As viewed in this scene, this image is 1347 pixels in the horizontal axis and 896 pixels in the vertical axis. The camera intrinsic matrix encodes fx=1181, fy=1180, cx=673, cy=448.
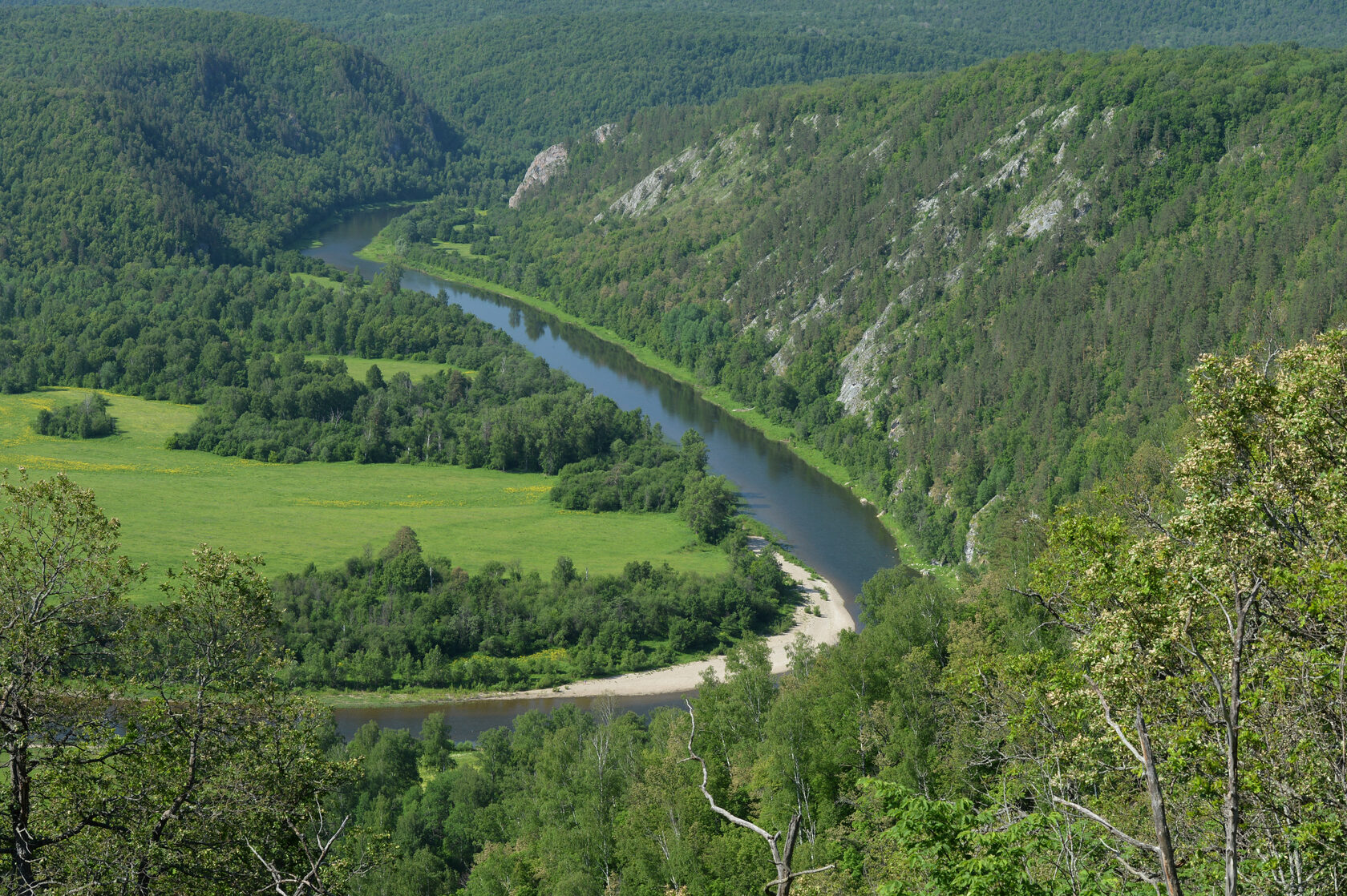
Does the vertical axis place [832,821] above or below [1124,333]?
below

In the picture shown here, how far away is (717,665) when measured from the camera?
79062mm

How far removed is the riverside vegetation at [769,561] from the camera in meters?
15.6

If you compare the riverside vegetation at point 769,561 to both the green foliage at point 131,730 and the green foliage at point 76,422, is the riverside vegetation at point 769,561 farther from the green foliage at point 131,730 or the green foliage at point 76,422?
the green foliage at point 76,422

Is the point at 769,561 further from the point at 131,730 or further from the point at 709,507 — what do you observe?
the point at 131,730

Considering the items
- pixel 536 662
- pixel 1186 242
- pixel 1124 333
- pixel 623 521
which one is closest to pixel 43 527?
pixel 536 662

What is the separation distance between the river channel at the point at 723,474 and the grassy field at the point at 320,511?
21.2ft

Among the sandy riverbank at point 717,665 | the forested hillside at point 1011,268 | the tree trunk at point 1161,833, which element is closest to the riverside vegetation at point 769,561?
the tree trunk at point 1161,833

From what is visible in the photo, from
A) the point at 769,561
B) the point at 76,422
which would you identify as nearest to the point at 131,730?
the point at 769,561

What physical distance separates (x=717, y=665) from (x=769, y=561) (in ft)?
44.1

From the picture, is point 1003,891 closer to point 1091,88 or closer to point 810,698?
point 810,698

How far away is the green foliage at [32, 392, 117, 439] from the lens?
123 m

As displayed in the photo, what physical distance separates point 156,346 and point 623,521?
75.2 m

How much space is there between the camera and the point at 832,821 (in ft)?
122

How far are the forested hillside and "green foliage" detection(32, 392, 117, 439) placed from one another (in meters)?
70.6
